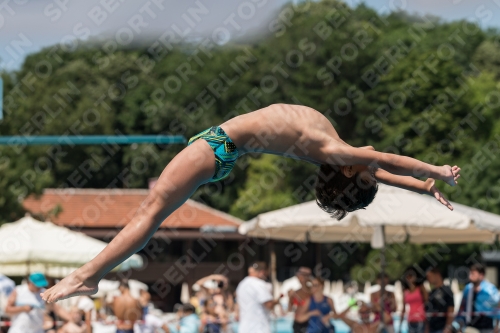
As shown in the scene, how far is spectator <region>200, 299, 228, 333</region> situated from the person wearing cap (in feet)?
8.47

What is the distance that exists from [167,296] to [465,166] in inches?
628

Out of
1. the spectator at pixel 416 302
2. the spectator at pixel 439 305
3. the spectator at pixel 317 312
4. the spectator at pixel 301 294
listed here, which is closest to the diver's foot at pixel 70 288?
the spectator at pixel 317 312

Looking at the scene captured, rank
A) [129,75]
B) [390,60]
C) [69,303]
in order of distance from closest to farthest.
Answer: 1. [69,303]
2. [390,60]
3. [129,75]

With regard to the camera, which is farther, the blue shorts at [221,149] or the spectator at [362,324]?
the spectator at [362,324]

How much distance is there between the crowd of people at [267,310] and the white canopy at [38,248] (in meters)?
1.94

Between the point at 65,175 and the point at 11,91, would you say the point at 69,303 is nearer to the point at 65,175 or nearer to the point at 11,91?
the point at 11,91

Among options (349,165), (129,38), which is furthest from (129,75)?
(349,165)

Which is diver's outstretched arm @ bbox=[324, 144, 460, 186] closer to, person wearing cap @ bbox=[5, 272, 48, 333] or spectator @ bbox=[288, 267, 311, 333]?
person wearing cap @ bbox=[5, 272, 48, 333]

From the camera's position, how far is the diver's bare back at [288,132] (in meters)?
5.64

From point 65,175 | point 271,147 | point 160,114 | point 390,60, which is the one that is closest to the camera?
point 271,147

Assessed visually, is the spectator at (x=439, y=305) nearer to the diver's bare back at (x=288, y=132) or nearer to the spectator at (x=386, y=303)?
the spectator at (x=386, y=303)

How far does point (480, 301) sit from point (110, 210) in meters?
38.6

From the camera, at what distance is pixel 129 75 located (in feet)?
236

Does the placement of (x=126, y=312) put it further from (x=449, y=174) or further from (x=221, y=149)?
(x=449, y=174)
